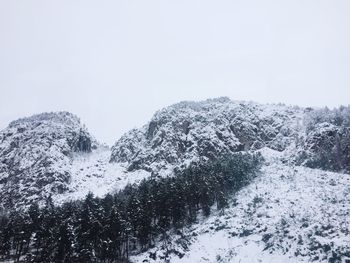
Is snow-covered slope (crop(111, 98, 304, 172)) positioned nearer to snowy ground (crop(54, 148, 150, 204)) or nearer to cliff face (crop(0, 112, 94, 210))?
snowy ground (crop(54, 148, 150, 204))

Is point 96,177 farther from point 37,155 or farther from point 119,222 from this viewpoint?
point 119,222

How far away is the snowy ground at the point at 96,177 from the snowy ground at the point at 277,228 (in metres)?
51.7

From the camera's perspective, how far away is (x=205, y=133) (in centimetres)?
14475

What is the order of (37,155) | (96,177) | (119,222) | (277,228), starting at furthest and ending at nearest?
1. (37,155)
2. (96,177)
3. (119,222)
4. (277,228)

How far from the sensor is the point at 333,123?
12688 cm

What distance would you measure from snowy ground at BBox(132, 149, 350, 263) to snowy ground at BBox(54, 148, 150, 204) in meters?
51.7

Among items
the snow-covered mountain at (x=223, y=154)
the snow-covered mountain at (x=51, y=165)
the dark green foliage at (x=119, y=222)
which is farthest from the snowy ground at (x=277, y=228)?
the snow-covered mountain at (x=51, y=165)

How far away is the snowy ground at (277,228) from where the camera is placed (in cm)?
5272

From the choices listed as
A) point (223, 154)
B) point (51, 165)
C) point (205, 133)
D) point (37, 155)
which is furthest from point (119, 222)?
point (37, 155)

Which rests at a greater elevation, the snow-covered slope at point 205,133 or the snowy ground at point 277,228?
the snow-covered slope at point 205,133

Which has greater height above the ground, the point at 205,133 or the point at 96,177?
the point at 205,133

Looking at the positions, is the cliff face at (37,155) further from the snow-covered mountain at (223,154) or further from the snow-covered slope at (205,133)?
the snow-covered slope at (205,133)

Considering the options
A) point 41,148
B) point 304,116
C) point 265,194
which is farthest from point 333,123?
point 41,148

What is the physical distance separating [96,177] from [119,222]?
269 ft
